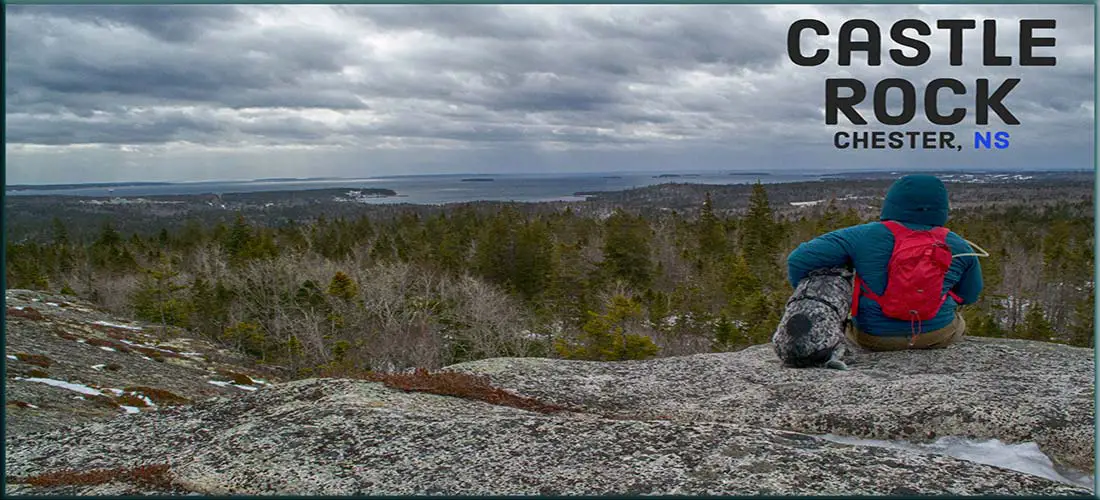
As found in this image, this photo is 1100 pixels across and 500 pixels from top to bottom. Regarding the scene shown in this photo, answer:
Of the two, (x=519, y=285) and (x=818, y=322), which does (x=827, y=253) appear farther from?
(x=519, y=285)

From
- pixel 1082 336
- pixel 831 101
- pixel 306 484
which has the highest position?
pixel 831 101

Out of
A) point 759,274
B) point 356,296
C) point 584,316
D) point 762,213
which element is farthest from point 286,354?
point 762,213

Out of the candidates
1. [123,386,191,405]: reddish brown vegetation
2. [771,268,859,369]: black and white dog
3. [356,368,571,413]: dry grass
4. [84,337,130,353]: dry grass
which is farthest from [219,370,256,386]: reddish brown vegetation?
[771,268,859,369]: black and white dog

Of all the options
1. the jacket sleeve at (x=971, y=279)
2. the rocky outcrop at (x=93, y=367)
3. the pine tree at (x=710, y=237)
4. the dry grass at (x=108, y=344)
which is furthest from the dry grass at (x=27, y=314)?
the pine tree at (x=710, y=237)

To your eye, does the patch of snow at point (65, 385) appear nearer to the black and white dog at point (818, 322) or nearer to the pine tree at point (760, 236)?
the black and white dog at point (818, 322)

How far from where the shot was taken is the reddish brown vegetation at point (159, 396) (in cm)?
1812

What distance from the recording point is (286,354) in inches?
1529

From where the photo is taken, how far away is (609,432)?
503cm

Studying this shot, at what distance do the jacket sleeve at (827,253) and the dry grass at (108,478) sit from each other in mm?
5823

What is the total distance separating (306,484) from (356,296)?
111ft

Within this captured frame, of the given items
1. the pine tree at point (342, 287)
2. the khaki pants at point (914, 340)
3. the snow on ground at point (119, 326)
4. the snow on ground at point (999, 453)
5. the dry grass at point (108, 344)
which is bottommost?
the snow on ground at point (119, 326)

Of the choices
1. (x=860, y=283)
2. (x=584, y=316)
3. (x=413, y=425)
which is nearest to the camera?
(x=413, y=425)

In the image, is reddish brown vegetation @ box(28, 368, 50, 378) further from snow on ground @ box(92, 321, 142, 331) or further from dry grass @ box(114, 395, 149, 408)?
snow on ground @ box(92, 321, 142, 331)

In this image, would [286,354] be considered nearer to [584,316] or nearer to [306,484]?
[584,316]
